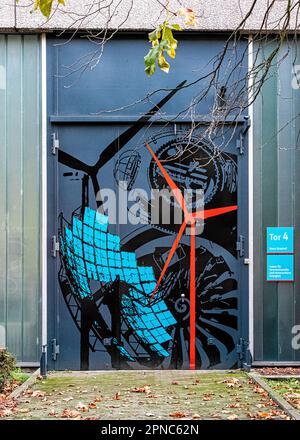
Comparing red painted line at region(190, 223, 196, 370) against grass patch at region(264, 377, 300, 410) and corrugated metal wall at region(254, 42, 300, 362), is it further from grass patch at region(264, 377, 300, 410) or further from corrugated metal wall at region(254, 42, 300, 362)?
grass patch at region(264, 377, 300, 410)

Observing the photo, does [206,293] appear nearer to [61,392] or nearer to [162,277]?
[162,277]

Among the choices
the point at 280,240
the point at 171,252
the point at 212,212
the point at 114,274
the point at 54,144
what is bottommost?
the point at 114,274

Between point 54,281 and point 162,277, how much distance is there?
5.11 feet

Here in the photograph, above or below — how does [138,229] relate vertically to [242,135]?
below

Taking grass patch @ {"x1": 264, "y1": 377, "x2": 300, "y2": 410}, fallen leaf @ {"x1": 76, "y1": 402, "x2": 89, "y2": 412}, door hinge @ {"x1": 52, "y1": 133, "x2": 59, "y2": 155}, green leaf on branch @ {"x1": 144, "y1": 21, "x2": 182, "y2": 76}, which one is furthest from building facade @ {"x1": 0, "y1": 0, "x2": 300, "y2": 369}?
green leaf on branch @ {"x1": 144, "y1": 21, "x2": 182, "y2": 76}

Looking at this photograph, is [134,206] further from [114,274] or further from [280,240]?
[280,240]

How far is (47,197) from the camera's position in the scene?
914 centimetres

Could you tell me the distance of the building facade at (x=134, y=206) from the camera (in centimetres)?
909

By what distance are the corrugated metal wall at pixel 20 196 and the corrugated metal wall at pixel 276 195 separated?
3.20m

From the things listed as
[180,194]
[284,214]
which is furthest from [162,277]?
[284,214]

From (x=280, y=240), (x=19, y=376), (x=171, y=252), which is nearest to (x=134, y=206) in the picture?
(x=171, y=252)

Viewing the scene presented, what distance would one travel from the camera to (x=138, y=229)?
361 inches

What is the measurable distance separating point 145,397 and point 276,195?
354 cm

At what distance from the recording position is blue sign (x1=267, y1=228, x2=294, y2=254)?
9148 mm
